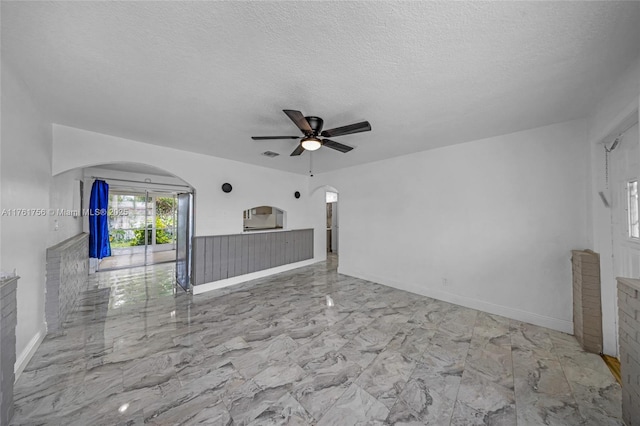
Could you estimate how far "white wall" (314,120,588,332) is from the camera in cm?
273

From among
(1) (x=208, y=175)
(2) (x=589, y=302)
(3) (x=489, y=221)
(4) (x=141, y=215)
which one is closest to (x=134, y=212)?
(4) (x=141, y=215)

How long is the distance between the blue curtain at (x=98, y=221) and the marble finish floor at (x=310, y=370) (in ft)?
7.69

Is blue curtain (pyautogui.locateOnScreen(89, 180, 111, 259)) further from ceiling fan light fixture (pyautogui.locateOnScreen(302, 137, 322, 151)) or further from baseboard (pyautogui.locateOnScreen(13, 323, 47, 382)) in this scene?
ceiling fan light fixture (pyautogui.locateOnScreen(302, 137, 322, 151))

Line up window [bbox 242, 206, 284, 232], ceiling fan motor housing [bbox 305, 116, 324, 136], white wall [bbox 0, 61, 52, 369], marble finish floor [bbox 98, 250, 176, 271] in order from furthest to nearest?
window [bbox 242, 206, 284, 232] < marble finish floor [bbox 98, 250, 176, 271] < ceiling fan motor housing [bbox 305, 116, 324, 136] < white wall [bbox 0, 61, 52, 369]

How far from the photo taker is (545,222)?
2.84 meters

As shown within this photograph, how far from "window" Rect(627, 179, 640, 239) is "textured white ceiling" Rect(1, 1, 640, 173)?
908 millimetres

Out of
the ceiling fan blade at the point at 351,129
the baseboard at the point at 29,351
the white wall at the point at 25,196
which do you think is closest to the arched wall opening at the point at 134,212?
the white wall at the point at 25,196

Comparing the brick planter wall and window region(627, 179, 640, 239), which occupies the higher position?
window region(627, 179, 640, 239)

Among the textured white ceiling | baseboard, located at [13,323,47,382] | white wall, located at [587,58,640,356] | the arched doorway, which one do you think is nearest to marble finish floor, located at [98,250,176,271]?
the arched doorway

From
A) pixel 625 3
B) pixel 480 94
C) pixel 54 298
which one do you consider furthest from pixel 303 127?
pixel 54 298

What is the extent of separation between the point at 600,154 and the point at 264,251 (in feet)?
17.4

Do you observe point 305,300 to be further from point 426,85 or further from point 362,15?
point 362,15

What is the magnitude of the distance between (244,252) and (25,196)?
312 centimetres

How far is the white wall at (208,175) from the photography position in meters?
2.95
